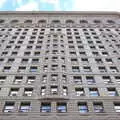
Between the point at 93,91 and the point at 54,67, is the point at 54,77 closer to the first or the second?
the point at 54,67

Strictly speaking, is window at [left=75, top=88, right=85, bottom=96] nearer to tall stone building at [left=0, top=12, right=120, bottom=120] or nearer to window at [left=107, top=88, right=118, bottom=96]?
tall stone building at [left=0, top=12, right=120, bottom=120]

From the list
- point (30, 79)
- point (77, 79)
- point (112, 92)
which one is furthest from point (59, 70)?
point (112, 92)

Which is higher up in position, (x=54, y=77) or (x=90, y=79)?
(x=54, y=77)

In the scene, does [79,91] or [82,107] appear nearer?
[82,107]

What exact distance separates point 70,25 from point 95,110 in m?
28.9

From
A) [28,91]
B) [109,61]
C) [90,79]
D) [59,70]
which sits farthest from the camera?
[109,61]

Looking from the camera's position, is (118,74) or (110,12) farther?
(110,12)

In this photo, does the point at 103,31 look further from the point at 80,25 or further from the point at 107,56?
the point at 107,56

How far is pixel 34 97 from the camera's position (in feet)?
88.8

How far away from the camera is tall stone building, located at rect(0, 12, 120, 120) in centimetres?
2550

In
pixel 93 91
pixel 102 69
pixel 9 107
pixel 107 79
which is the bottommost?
pixel 9 107

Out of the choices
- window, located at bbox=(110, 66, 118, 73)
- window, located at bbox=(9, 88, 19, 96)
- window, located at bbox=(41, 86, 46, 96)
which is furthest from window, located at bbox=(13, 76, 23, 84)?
window, located at bbox=(110, 66, 118, 73)

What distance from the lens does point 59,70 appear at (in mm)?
32562

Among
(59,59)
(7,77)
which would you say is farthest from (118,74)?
(7,77)
